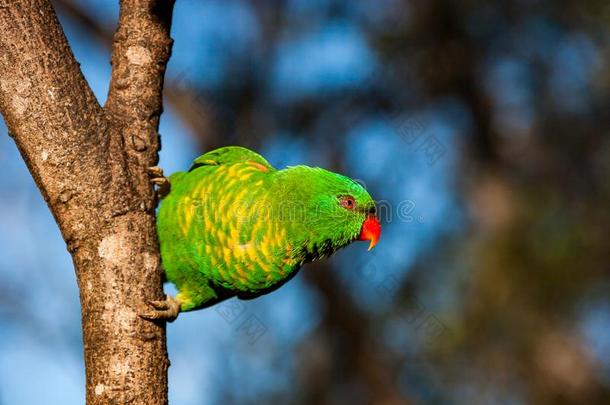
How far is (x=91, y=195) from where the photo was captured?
270cm

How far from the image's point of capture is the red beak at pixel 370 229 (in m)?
3.63

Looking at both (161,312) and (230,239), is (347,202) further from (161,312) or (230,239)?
(161,312)

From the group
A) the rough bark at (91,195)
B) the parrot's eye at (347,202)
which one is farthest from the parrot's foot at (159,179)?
the parrot's eye at (347,202)

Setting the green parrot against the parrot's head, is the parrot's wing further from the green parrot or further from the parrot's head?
the parrot's head

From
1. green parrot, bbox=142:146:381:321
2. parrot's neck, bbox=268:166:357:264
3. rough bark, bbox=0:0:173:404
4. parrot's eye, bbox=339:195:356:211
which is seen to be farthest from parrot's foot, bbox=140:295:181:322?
Result: parrot's eye, bbox=339:195:356:211

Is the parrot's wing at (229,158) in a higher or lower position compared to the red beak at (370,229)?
higher

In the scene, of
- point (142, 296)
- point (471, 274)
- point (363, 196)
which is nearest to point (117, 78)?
point (142, 296)

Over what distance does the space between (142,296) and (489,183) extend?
24.9 ft

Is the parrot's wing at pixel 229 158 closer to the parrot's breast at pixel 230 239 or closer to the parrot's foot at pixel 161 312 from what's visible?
the parrot's breast at pixel 230 239

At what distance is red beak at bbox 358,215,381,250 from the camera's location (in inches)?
143

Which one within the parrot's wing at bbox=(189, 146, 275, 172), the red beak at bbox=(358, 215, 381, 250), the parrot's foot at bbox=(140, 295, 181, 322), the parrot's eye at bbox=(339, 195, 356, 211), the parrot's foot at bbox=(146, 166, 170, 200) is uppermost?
the parrot's wing at bbox=(189, 146, 275, 172)

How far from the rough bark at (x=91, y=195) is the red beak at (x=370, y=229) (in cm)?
121

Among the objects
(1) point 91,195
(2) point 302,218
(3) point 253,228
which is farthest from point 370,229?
(1) point 91,195

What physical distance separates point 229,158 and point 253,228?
1.96 feet
